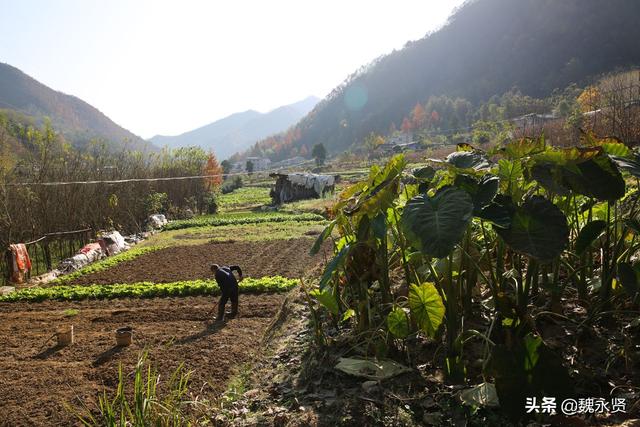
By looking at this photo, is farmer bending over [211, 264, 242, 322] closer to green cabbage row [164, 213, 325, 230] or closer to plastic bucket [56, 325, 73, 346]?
plastic bucket [56, 325, 73, 346]

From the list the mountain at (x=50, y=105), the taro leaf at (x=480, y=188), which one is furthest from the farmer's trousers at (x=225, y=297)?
the mountain at (x=50, y=105)

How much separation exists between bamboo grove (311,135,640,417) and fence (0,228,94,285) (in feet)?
28.0

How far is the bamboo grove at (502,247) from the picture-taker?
165cm

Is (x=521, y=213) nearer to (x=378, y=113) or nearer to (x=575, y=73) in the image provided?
(x=575, y=73)

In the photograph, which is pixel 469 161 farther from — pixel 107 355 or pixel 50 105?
pixel 50 105

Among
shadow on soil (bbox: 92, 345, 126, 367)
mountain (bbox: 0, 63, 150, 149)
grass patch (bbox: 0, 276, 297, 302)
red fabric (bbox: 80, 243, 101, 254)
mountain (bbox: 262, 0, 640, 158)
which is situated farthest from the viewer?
mountain (bbox: 0, 63, 150, 149)

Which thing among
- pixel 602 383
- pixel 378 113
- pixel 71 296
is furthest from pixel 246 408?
pixel 378 113

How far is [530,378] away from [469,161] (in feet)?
3.58

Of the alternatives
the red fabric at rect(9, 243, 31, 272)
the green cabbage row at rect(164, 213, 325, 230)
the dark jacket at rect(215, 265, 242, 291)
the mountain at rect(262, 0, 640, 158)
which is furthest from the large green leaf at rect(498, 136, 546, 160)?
the mountain at rect(262, 0, 640, 158)

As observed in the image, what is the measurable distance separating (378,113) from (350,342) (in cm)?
9278

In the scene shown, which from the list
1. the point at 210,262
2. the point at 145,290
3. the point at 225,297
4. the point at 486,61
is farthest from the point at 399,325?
the point at 486,61

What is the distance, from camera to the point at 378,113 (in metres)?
92.0

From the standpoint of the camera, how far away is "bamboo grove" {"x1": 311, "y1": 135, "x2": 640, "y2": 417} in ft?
5.42

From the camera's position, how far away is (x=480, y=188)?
192 cm
